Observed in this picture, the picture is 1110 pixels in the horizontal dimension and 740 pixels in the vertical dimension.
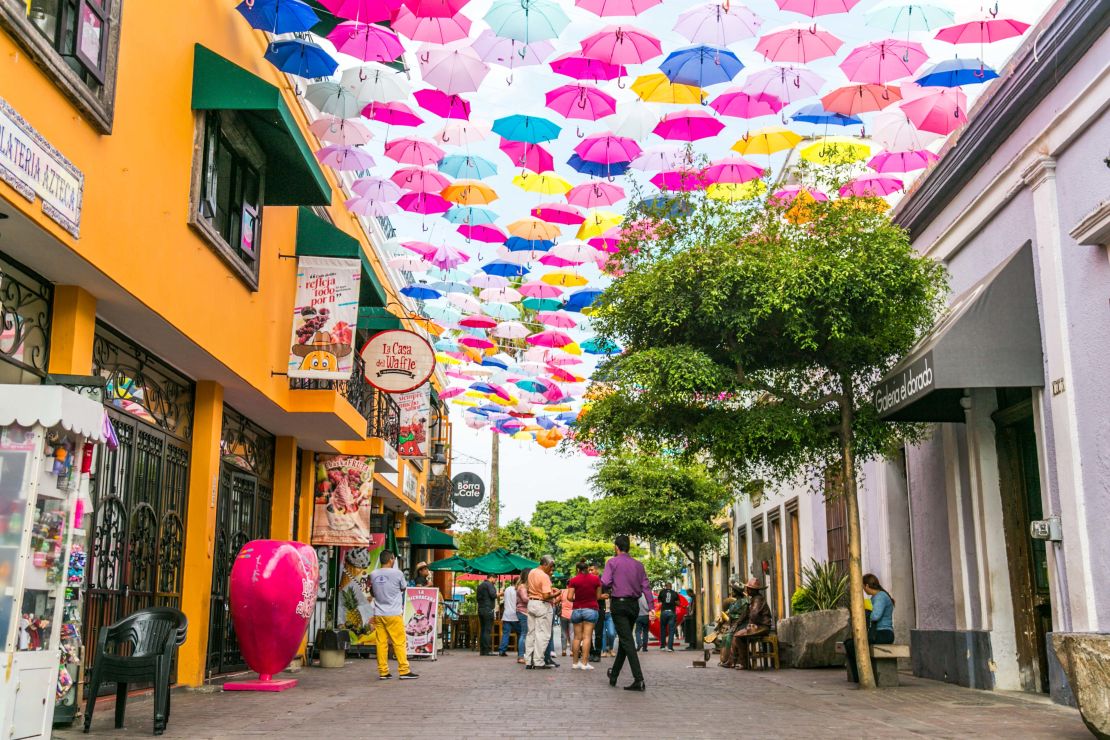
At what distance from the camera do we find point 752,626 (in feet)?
58.7

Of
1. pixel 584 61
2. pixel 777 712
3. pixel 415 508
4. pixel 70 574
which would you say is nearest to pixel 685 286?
pixel 584 61

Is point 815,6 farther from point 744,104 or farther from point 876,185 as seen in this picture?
point 876,185

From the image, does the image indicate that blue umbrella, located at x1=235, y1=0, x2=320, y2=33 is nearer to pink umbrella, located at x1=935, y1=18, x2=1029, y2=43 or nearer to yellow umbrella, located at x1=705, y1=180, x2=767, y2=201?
yellow umbrella, located at x1=705, y1=180, x2=767, y2=201

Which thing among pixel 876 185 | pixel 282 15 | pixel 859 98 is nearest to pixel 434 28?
pixel 282 15

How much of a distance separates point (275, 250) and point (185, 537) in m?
4.13

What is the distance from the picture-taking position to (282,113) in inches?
459

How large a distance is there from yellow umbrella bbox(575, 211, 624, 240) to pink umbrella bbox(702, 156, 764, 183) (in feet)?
7.63

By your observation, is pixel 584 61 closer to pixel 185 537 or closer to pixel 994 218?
pixel 994 218

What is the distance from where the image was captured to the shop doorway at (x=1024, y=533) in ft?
41.4

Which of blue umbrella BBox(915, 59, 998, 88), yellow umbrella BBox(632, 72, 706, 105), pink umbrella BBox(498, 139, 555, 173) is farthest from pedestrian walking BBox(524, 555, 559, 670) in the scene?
blue umbrella BBox(915, 59, 998, 88)

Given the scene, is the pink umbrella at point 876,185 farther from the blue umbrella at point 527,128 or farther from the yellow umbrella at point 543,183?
the blue umbrella at point 527,128

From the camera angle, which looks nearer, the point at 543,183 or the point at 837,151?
the point at 837,151

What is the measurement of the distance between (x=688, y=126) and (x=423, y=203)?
13.7ft

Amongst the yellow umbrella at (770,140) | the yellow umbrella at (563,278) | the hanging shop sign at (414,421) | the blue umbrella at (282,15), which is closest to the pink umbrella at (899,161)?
the yellow umbrella at (770,140)
